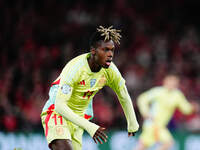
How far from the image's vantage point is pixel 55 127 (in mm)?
5523

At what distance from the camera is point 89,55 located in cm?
564

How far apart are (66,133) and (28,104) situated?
243 inches

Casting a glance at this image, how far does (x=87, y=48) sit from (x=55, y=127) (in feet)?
27.1

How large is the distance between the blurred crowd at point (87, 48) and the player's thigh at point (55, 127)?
17.2 feet

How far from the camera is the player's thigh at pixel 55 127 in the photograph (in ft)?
17.9

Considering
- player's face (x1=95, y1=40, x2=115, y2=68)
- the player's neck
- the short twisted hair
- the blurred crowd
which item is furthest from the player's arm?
the blurred crowd

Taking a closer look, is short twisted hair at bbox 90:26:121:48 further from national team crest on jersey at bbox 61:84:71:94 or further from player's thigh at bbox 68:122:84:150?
player's thigh at bbox 68:122:84:150

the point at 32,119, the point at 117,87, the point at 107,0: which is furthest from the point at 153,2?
the point at 117,87

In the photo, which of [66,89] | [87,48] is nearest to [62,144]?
[66,89]

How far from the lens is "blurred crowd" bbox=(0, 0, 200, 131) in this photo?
11.6 metres

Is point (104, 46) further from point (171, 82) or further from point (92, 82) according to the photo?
→ point (171, 82)

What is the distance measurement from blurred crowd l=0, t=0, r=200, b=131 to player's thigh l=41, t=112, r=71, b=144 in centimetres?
525

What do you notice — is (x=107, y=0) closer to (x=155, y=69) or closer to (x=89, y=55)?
(x=155, y=69)

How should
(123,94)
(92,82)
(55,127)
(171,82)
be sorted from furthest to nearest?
(171,82) < (123,94) < (92,82) < (55,127)
